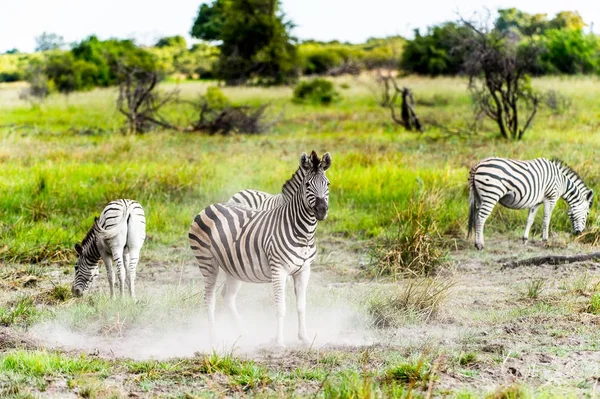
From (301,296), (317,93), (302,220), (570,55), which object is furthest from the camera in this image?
(570,55)

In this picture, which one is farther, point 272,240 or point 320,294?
point 320,294

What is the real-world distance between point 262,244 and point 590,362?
2.65 m

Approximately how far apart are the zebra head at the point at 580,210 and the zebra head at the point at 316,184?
5.96m

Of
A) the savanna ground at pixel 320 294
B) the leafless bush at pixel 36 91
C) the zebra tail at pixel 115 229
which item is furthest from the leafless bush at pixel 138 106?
the zebra tail at pixel 115 229

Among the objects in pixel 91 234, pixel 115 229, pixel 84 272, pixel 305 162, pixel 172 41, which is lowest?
pixel 84 272

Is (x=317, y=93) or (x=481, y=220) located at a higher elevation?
(x=317, y=93)

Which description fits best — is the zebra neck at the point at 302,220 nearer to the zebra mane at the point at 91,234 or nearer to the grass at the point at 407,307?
the grass at the point at 407,307

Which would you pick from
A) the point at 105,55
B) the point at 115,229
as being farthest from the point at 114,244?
the point at 105,55

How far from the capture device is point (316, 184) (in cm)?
582

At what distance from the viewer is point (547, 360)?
584 cm

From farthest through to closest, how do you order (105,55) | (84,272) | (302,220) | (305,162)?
(105,55) < (84,272) < (302,220) < (305,162)

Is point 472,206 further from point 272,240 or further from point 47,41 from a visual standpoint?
point 47,41

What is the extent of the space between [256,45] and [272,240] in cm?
3792

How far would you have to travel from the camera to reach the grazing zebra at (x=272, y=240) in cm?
590
